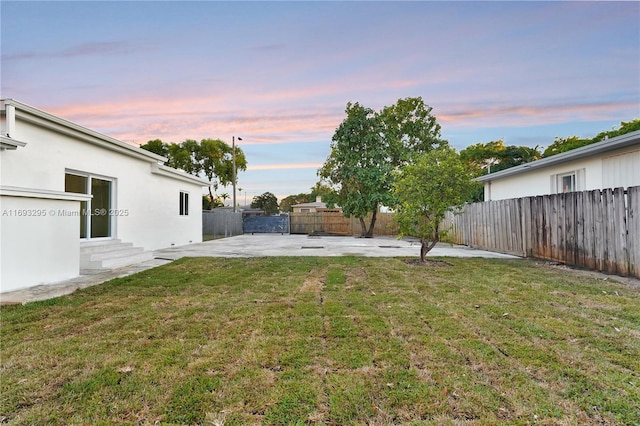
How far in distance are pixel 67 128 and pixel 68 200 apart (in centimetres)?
212

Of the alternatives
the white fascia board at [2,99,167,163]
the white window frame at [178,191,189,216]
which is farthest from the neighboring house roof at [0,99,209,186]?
the white window frame at [178,191,189,216]

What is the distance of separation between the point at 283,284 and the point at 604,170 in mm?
8888

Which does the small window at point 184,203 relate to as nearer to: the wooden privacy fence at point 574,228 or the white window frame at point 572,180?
the wooden privacy fence at point 574,228

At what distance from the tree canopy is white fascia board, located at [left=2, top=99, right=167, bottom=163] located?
19445 mm

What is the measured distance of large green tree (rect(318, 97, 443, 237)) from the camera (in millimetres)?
17391

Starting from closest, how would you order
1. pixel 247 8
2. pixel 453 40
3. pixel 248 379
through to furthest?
pixel 248 379, pixel 247 8, pixel 453 40

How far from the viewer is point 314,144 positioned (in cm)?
1989

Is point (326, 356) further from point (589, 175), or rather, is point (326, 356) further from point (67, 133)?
point (589, 175)

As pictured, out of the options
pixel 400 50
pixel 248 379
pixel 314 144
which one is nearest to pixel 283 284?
pixel 248 379

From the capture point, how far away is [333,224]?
21844mm

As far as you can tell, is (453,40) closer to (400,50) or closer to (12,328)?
(400,50)

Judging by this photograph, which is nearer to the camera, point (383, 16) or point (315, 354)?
point (315, 354)

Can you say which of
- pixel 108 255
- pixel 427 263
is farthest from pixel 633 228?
pixel 108 255

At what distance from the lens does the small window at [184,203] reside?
1333 cm
